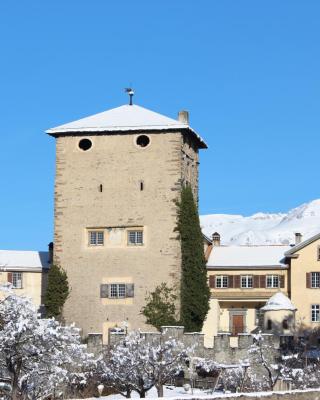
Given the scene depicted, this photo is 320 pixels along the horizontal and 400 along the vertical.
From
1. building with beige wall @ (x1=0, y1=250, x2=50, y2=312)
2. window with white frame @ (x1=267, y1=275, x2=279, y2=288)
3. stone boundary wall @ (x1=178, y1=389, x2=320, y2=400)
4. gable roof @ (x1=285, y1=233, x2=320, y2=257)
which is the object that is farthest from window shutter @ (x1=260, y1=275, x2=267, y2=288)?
stone boundary wall @ (x1=178, y1=389, x2=320, y2=400)

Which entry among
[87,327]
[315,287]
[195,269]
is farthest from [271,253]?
[87,327]

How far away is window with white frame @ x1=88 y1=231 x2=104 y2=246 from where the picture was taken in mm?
56906

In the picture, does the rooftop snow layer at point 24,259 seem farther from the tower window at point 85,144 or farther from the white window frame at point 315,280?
the white window frame at point 315,280

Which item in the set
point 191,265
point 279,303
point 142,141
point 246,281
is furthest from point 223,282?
point 142,141

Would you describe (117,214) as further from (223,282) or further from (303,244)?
(303,244)

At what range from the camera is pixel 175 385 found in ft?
148

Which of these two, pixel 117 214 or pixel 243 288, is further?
pixel 243 288

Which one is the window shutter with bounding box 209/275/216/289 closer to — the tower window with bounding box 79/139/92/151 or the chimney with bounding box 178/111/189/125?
the chimney with bounding box 178/111/189/125

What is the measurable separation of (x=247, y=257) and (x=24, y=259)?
13091 mm

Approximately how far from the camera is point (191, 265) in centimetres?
5616

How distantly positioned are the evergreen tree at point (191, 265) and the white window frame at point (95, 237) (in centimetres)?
422

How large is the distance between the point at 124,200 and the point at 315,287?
41.0 feet

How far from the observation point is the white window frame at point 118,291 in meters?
56.0

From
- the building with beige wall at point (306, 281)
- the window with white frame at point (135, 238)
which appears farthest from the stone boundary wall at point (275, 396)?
the building with beige wall at point (306, 281)
